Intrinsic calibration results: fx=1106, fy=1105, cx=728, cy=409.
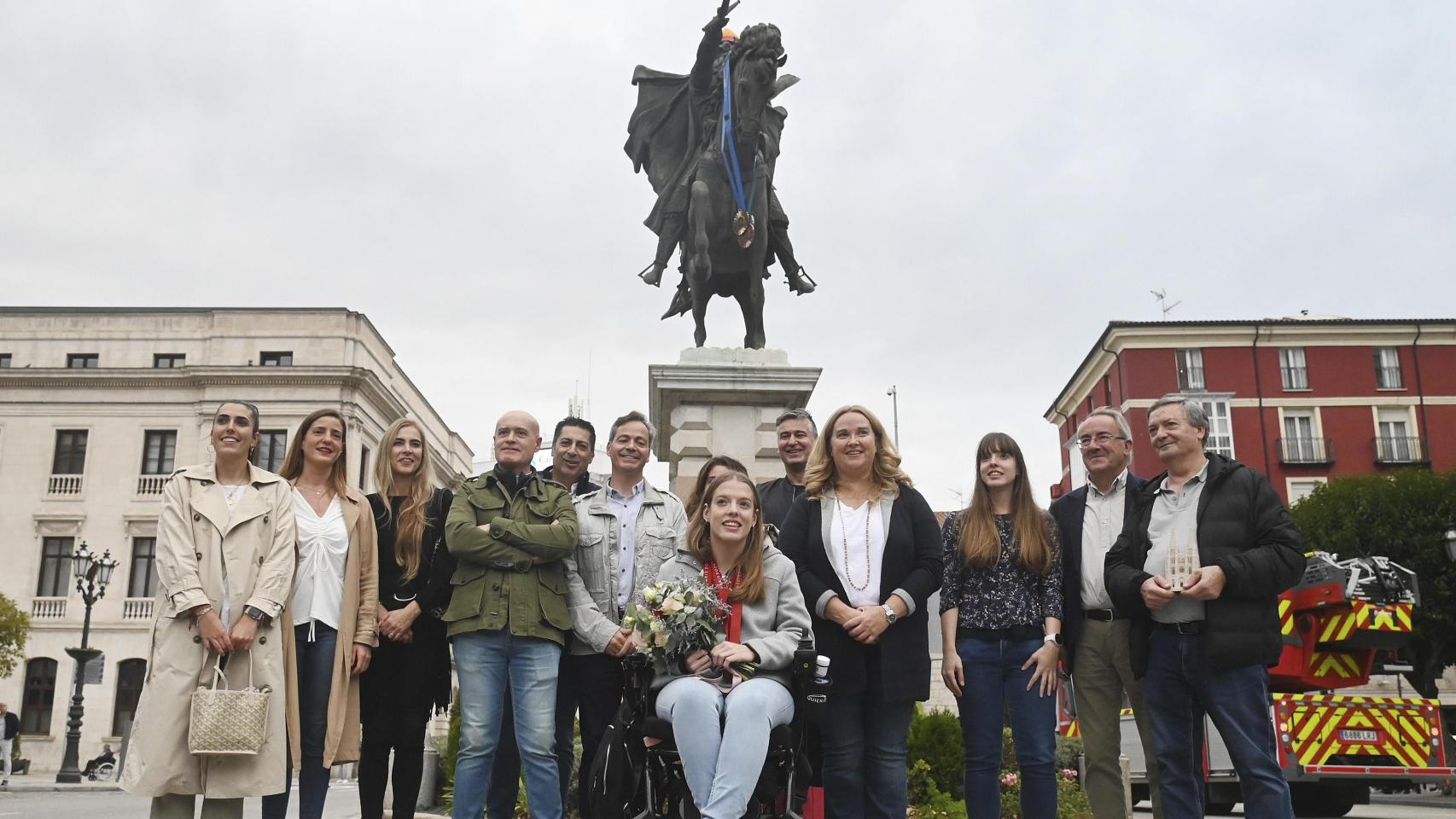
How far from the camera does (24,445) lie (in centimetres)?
3781

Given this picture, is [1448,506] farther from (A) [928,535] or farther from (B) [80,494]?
(B) [80,494]

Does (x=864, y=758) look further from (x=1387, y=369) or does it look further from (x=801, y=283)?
(x=1387, y=369)

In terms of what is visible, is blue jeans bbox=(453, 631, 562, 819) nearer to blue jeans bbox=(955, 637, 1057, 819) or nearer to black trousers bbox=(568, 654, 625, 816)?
black trousers bbox=(568, 654, 625, 816)

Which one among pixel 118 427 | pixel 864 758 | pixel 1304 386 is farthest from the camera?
pixel 1304 386

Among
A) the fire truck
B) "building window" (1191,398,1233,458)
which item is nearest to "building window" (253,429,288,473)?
the fire truck

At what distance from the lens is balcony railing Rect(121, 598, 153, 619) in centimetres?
3531

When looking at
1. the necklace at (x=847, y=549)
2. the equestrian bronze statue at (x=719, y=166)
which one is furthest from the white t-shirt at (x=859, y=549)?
the equestrian bronze statue at (x=719, y=166)

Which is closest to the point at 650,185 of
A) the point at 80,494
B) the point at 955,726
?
the point at 955,726

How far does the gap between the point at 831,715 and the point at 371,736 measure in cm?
212

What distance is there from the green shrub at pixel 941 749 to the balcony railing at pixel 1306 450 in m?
37.8

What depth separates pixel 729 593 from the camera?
4.58 meters

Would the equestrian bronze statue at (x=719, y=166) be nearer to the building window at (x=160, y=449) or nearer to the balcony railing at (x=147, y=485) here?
the balcony railing at (x=147, y=485)

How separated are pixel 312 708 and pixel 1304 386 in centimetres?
4363

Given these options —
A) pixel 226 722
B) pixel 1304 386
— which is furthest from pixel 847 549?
pixel 1304 386
